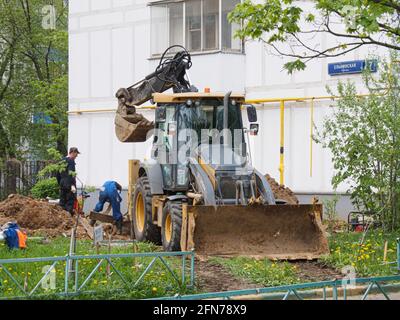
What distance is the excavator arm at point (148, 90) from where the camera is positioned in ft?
58.7

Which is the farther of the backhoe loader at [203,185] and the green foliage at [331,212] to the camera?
the green foliage at [331,212]

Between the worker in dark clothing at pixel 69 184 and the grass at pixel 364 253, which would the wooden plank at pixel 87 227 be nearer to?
the worker in dark clothing at pixel 69 184

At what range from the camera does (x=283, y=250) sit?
14906 millimetres

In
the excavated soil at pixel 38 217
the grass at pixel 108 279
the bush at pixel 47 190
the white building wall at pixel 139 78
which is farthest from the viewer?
the bush at pixel 47 190

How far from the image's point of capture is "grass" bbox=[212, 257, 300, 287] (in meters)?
12.9

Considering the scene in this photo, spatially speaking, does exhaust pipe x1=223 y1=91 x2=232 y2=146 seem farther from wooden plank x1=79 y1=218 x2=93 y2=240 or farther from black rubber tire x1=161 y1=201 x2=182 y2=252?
wooden plank x1=79 y1=218 x2=93 y2=240

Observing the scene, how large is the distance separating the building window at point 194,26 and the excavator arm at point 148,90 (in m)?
5.44

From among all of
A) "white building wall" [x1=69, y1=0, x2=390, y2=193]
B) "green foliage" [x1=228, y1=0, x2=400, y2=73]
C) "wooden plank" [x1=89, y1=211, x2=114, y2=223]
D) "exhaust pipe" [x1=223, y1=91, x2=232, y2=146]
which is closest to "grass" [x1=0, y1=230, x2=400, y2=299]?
"wooden plank" [x1=89, y1=211, x2=114, y2=223]

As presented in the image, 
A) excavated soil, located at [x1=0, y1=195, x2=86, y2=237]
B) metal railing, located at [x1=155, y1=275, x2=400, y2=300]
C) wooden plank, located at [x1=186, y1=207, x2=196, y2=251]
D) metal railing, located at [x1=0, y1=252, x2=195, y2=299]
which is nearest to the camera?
metal railing, located at [x1=155, y1=275, x2=400, y2=300]

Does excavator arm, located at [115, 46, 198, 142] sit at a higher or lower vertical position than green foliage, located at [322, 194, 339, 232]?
higher

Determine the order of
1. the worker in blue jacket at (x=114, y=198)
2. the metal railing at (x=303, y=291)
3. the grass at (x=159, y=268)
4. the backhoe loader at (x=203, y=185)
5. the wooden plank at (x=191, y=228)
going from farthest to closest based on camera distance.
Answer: the worker in blue jacket at (x=114, y=198)
the backhoe loader at (x=203, y=185)
the wooden plank at (x=191, y=228)
the grass at (x=159, y=268)
the metal railing at (x=303, y=291)

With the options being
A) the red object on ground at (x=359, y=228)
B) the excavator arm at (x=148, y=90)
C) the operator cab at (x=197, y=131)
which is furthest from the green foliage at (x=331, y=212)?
the excavator arm at (x=148, y=90)

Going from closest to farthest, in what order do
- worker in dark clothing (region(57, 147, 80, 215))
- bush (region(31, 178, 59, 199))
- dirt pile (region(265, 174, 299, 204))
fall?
dirt pile (region(265, 174, 299, 204)) → worker in dark clothing (region(57, 147, 80, 215)) → bush (region(31, 178, 59, 199))

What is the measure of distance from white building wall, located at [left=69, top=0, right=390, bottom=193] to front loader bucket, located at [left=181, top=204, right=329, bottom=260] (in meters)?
6.83
